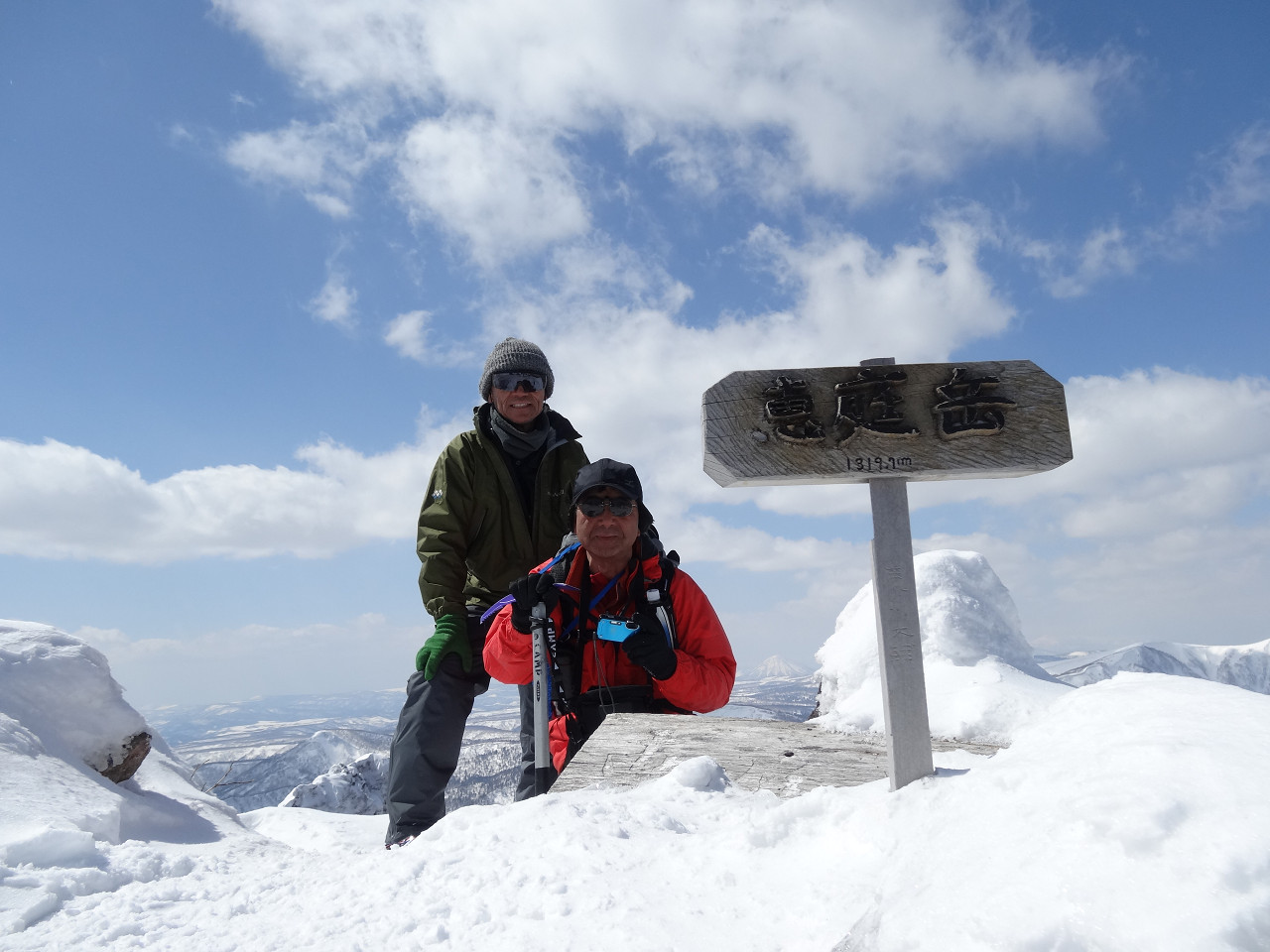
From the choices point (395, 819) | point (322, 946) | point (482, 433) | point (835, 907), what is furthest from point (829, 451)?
point (395, 819)

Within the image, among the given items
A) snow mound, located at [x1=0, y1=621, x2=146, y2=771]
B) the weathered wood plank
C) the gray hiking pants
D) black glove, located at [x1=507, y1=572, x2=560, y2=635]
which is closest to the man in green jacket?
the gray hiking pants

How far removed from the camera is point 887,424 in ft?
9.67

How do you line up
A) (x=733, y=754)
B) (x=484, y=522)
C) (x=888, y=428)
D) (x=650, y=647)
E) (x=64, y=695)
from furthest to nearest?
1. (x=64, y=695)
2. (x=484, y=522)
3. (x=733, y=754)
4. (x=650, y=647)
5. (x=888, y=428)

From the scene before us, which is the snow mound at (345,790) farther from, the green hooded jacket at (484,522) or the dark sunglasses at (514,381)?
the dark sunglasses at (514,381)

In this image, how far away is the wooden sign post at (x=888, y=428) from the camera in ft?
9.57

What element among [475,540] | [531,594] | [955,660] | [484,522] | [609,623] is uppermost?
[484,522]

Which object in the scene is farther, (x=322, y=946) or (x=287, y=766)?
(x=287, y=766)

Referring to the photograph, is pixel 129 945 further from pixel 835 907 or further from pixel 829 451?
pixel 829 451

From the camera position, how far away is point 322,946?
6.20 ft

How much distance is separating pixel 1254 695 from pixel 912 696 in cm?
104

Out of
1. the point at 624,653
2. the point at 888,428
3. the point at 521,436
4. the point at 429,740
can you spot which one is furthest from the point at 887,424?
the point at 429,740

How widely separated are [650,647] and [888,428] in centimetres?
164

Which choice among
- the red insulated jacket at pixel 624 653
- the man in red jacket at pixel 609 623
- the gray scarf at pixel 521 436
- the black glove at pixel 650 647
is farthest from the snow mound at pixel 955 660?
the gray scarf at pixel 521 436

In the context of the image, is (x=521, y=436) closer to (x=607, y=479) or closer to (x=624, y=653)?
(x=607, y=479)
